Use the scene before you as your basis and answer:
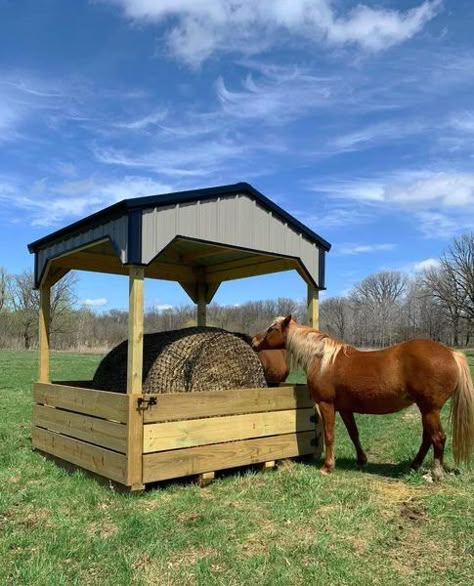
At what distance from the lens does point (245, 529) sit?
402 cm

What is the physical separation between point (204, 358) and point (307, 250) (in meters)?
1.87

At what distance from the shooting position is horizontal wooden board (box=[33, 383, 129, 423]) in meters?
4.97

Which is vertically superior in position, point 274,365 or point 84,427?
point 274,365

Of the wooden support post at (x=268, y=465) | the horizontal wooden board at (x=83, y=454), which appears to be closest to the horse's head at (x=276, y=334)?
the wooden support post at (x=268, y=465)

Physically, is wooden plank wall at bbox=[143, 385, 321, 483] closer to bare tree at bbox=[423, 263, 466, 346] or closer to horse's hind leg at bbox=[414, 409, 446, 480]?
horse's hind leg at bbox=[414, 409, 446, 480]

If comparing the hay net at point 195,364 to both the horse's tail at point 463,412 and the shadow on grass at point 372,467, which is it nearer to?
the shadow on grass at point 372,467

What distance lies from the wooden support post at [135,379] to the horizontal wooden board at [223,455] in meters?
0.10

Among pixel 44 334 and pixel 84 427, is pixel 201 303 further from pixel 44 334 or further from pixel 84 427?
pixel 84 427

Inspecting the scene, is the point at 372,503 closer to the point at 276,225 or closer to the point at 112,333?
the point at 276,225

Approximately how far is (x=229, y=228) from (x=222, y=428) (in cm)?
212

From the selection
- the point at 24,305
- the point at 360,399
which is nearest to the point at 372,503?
the point at 360,399

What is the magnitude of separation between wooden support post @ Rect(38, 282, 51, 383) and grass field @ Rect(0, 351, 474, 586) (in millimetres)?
1399

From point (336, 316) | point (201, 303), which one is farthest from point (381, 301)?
point (201, 303)

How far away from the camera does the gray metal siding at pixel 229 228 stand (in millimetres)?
→ 5172
